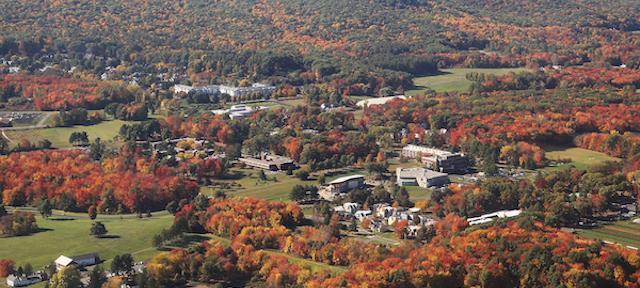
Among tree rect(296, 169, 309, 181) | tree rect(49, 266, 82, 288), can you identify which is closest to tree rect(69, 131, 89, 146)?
tree rect(296, 169, 309, 181)

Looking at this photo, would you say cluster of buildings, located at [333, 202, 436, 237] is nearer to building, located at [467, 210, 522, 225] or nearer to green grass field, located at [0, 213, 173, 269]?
building, located at [467, 210, 522, 225]

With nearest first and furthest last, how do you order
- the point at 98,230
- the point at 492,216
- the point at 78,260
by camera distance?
the point at 78,260 < the point at 98,230 < the point at 492,216

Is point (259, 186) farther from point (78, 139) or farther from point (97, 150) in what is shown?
point (78, 139)

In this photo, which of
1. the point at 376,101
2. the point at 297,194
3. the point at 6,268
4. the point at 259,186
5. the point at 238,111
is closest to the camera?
the point at 6,268

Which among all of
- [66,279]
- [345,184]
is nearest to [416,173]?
[345,184]

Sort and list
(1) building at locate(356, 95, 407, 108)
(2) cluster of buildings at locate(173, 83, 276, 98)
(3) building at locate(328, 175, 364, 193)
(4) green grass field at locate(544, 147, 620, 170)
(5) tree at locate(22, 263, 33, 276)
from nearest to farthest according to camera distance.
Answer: (5) tree at locate(22, 263, 33, 276) → (3) building at locate(328, 175, 364, 193) → (4) green grass field at locate(544, 147, 620, 170) → (1) building at locate(356, 95, 407, 108) → (2) cluster of buildings at locate(173, 83, 276, 98)

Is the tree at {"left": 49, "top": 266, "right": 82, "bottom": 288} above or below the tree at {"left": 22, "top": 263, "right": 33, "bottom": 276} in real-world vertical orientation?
above
